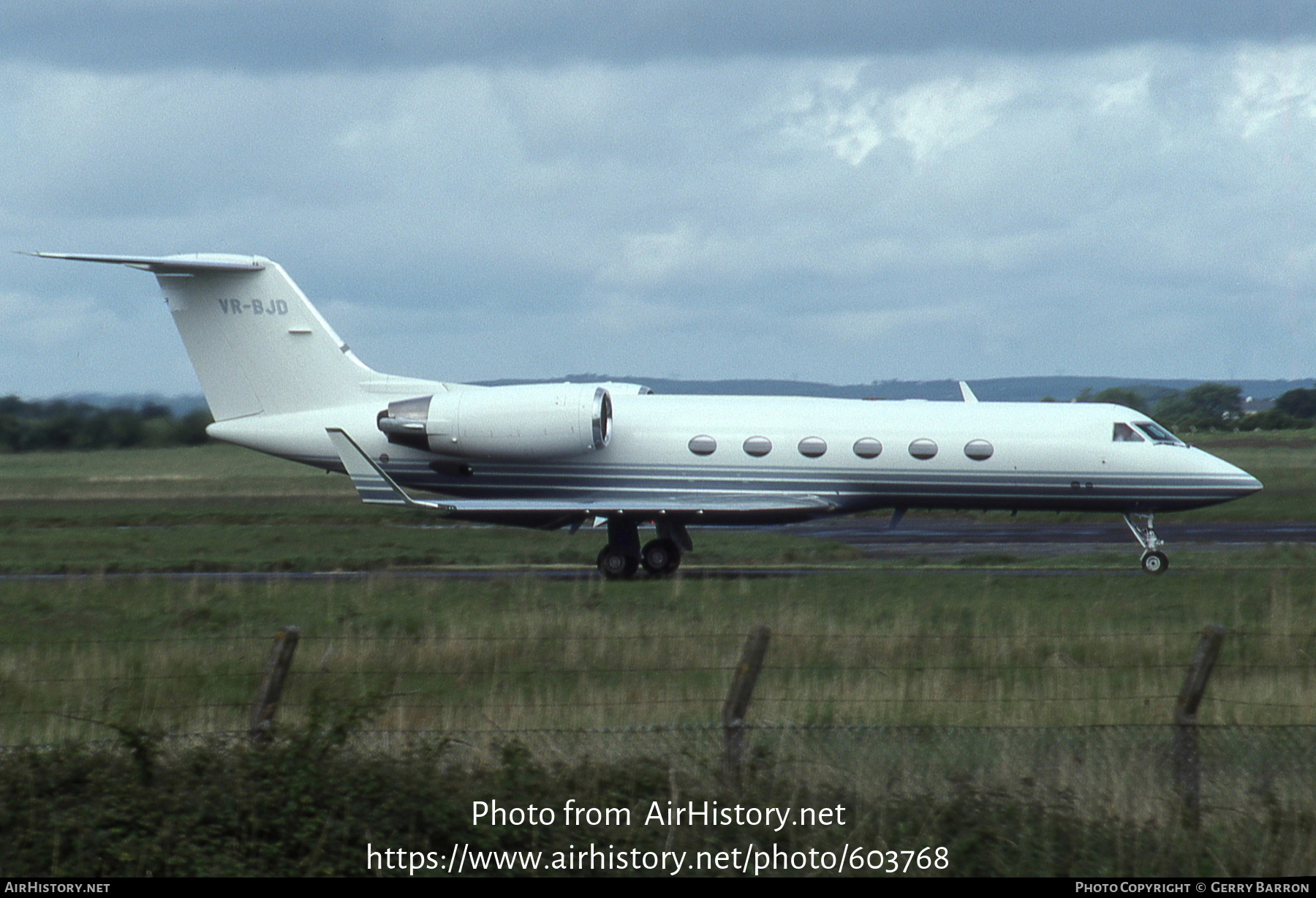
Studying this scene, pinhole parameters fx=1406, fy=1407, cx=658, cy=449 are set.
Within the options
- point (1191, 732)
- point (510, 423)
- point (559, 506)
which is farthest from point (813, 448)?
point (1191, 732)

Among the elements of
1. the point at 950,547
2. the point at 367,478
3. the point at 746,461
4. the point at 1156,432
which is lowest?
the point at 950,547

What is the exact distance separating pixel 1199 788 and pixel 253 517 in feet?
95.8

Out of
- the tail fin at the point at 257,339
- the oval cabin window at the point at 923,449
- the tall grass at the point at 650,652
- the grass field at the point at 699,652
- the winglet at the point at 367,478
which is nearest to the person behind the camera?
the grass field at the point at 699,652

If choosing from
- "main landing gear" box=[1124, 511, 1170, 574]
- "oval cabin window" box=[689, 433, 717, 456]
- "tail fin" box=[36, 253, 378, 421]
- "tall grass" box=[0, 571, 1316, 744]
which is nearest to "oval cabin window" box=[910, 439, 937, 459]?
"tall grass" box=[0, 571, 1316, 744]

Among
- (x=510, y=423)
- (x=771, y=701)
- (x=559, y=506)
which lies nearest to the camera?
(x=771, y=701)

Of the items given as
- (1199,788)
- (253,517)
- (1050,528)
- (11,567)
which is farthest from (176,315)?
(1199,788)

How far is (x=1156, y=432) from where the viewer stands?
883 inches

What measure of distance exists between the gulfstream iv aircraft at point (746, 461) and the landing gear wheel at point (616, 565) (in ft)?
0.08

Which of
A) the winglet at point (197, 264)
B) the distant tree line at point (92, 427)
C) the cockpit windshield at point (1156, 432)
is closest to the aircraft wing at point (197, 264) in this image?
the winglet at point (197, 264)

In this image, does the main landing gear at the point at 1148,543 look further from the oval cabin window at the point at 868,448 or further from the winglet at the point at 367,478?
the winglet at the point at 367,478

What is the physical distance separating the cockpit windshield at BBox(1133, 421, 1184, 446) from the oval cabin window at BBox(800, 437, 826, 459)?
5.08 m

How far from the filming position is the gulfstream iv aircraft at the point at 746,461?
21.7 m

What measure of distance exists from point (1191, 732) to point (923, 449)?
562 inches

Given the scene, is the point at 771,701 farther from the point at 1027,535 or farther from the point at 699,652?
the point at 1027,535
